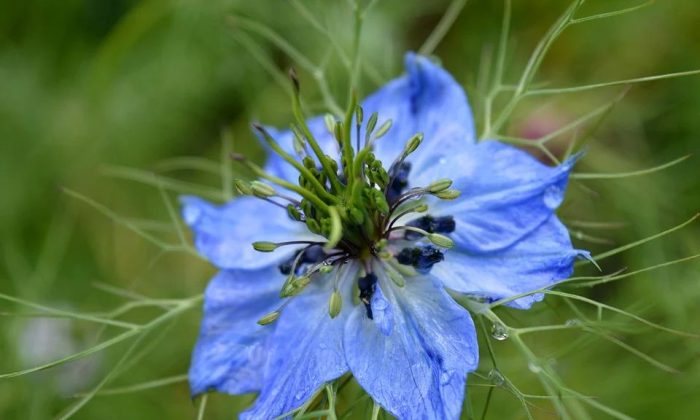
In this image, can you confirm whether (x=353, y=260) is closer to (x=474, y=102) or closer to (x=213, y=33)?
(x=474, y=102)

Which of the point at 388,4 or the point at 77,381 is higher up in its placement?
the point at 388,4

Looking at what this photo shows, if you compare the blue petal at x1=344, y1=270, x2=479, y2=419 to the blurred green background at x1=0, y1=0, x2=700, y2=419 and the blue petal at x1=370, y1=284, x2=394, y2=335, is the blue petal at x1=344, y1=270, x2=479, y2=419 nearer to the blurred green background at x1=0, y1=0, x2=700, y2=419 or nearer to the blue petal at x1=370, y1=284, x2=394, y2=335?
the blue petal at x1=370, y1=284, x2=394, y2=335

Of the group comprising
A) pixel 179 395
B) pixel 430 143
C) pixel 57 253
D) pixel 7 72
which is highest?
pixel 7 72

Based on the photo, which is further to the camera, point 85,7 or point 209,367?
point 85,7

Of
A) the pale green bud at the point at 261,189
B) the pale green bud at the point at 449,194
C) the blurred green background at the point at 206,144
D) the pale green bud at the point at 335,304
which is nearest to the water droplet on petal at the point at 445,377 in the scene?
the pale green bud at the point at 335,304

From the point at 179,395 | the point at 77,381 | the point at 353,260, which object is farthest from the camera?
the point at 179,395

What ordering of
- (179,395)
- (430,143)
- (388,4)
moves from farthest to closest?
(388,4), (179,395), (430,143)

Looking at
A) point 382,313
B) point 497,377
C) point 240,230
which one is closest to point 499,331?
point 497,377

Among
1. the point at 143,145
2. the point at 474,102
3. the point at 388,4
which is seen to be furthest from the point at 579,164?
the point at 143,145

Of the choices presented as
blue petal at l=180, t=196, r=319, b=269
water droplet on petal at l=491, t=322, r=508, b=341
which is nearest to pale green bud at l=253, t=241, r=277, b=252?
blue petal at l=180, t=196, r=319, b=269
